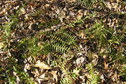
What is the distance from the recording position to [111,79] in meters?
3.06

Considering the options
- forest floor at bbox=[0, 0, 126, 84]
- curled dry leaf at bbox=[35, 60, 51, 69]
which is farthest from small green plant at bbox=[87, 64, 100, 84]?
curled dry leaf at bbox=[35, 60, 51, 69]

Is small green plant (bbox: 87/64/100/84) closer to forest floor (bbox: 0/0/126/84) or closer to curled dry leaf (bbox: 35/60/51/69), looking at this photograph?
forest floor (bbox: 0/0/126/84)

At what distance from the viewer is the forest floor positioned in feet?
10.3

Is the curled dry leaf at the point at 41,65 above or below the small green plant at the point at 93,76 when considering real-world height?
above

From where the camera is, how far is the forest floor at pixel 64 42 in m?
3.14

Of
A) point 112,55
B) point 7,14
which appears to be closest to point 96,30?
point 112,55

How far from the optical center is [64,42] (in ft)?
11.1

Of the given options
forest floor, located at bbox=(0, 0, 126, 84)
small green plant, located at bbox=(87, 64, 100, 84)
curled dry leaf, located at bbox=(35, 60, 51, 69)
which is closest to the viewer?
small green plant, located at bbox=(87, 64, 100, 84)

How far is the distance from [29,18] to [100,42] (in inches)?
52.1

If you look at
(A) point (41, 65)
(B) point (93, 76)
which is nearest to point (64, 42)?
(A) point (41, 65)

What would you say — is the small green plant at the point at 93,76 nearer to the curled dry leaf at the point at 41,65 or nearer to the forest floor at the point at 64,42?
the forest floor at the point at 64,42

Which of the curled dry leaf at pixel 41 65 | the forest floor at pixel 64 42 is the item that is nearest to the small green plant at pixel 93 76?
the forest floor at pixel 64 42

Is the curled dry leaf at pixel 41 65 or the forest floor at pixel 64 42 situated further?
the curled dry leaf at pixel 41 65

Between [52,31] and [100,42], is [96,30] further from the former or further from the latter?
[52,31]
